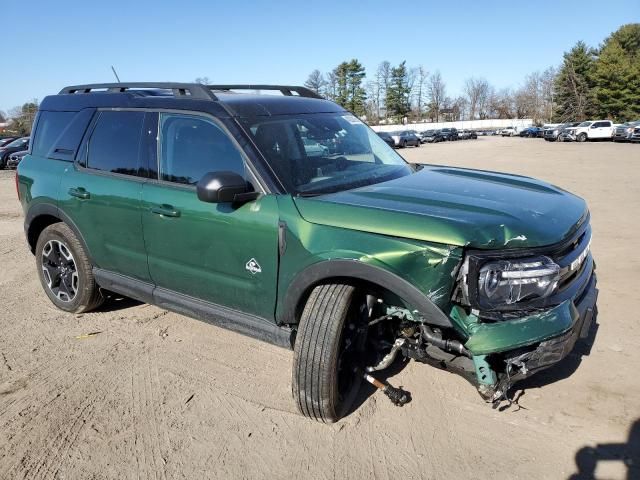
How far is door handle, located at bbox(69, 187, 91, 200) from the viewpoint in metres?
4.16

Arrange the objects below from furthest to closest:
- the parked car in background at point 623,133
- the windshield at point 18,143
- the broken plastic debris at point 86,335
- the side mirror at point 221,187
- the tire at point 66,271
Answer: the parked car in background at point 623,133 → the windshield at point 18,143 → the tire at point 66,271 → the broken plastic debris at point 86,335 → the side mirror at point 221,187

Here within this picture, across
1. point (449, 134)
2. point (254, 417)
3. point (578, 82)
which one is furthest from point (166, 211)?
point (578, 82)

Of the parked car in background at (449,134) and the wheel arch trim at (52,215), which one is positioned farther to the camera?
the parked car in background at (449,134)

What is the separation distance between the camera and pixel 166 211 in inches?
140

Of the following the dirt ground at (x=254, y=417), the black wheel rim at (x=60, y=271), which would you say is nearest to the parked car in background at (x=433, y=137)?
the dirt ground at (x=254, y=417)

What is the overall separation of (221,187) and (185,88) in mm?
1244

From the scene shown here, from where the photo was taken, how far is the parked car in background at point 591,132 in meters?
39.4

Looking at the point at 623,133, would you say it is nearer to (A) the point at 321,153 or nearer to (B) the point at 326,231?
(A) the point at 321,153

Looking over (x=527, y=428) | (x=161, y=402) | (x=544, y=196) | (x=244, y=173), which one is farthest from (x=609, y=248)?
(x=161, y=402)

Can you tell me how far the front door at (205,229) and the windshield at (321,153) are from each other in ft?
0.71

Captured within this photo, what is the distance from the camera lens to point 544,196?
10.8ft

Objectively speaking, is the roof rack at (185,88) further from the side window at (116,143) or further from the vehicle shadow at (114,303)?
the vehicle shadow at (114,303)

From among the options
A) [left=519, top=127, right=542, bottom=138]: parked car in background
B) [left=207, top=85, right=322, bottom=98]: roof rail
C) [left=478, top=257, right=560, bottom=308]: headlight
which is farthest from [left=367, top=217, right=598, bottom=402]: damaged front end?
[left=519, top=127, right=542, bottom=138]: parked car in background

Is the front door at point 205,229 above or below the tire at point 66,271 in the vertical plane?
above
